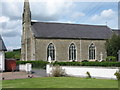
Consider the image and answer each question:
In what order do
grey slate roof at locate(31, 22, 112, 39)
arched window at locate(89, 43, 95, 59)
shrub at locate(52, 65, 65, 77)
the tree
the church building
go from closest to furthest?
shrub at locate(52, 65, 65, 77) < the tree < the church building < grey slate roof at locate(31, 22, 112, 39) < arched window at locate(89, 43, 95, 59)

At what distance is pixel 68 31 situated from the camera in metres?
49.0

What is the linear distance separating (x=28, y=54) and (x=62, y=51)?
8.04 meters

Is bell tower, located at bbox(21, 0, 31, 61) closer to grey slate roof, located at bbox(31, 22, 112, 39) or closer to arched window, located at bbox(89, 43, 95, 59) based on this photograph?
grey slate roof, located at bbox(31, 22, 112, 39)

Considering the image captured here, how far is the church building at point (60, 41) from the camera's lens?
4472cm

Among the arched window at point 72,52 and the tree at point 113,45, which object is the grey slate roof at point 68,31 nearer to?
the arched window at point 72,52

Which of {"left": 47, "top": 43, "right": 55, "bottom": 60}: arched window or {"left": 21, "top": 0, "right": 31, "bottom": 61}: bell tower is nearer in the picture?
{"left": 47, "top": 43, "right": 55, "bottom": 60}: arched window

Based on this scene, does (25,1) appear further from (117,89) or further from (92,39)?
(117,89)

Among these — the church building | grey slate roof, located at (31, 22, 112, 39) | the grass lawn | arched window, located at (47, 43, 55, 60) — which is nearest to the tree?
the church building

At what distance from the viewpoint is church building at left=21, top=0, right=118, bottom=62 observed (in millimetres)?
44719

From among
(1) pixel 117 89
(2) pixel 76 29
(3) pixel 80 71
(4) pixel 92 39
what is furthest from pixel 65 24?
(1) pixel 117 89

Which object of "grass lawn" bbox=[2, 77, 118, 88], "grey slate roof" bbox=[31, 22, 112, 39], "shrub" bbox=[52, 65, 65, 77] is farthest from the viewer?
"grey slate roof" bbox=[31, 22, 112, 39]

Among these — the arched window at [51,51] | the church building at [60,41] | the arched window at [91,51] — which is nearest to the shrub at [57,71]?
the church building at [60,41]

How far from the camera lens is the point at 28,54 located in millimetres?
47375

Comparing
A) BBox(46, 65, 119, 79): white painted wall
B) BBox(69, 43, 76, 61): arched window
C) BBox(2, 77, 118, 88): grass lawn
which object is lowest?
BBox(2, 77, 118, 88): grass lawn
